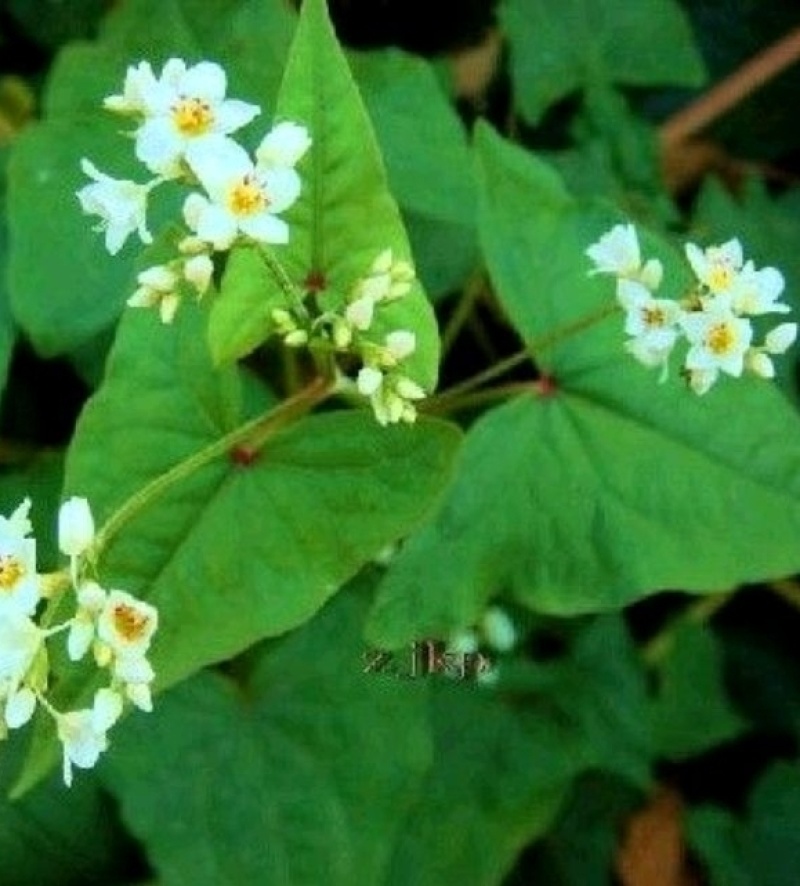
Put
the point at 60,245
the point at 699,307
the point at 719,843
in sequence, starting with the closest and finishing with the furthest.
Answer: the point at 699,307
the point at 60,245
the point at 719,843

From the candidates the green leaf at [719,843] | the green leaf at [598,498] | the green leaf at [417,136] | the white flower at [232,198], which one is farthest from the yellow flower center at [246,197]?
the green leaf at [719,843]

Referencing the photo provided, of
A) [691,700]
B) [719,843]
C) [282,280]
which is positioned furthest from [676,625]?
[282,280]

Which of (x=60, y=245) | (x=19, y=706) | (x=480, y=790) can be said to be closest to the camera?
(x=19, y=706)

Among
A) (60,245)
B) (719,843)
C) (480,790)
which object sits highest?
(60,245)

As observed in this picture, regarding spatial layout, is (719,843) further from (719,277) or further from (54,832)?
(719,277)

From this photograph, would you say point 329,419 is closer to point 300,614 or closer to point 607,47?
point 300,614

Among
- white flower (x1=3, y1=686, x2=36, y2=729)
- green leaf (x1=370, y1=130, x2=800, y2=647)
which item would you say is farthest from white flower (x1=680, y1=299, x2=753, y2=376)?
white flower (x1=3, y1=686, x2=36, y2=729)
